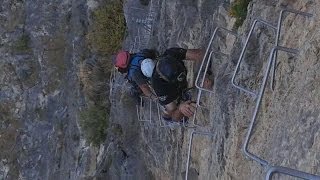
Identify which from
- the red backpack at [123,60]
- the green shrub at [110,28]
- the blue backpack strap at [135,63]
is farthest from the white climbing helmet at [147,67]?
the green shrub at [110,28]

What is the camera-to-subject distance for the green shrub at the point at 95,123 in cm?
1188

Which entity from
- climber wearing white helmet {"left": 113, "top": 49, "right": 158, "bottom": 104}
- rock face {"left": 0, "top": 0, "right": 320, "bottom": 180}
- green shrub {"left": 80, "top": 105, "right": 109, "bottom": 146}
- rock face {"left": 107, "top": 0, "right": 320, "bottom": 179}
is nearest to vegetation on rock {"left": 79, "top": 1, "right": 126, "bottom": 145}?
green shrub {"left": 80, "top": 105, "right": 109, "bottom": 146}

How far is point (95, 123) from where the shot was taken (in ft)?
39.4

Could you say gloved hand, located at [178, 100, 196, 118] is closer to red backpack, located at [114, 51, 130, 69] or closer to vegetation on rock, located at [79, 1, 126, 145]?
red backpack, located at [114, 51, 130, 69]

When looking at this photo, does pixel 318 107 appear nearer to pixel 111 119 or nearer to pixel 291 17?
pixel 291 17

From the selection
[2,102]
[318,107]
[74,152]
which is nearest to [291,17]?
[318,107]

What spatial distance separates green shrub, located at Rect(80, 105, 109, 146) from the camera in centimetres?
1188

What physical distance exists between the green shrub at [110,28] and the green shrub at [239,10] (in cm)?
574

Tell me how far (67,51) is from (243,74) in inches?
323

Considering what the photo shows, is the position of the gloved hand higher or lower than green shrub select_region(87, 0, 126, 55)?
lower

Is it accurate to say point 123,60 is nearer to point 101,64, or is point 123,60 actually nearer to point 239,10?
point 239,10

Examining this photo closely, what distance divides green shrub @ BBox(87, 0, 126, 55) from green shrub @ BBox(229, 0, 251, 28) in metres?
5.74

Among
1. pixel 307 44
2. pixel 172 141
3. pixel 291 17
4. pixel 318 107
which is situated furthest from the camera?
pixel 172 141

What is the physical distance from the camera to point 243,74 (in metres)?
5.55
